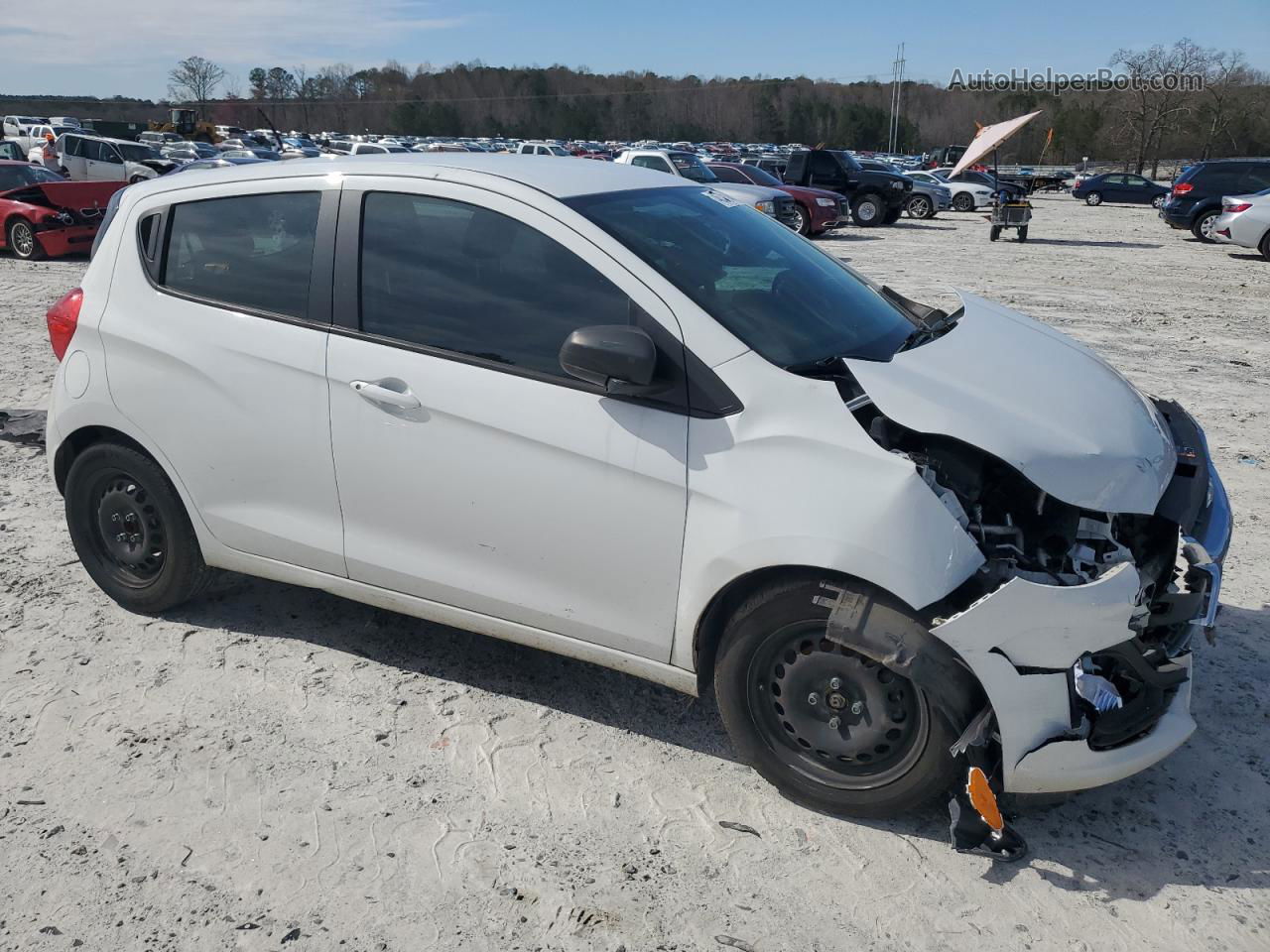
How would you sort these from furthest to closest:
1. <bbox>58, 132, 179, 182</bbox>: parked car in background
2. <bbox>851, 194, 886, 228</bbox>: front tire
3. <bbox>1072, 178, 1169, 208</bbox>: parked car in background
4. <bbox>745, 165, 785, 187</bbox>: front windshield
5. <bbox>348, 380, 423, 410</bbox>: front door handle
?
1. <bbox>1072, 178, 1169, 208</bbox>: parked car in background
2. <bbox>851, 194, 886, 228</bbox>: front tire
3. <bbox>58, 132, 179, 182</bbox>: parked car in background
4. <bbox>745, 165, 785, 187</bbox>: front windshield
5. <bbox>348, 380, 423, 410</bbox>: front door handle

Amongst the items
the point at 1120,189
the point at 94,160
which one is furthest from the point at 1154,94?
the point at 94,160

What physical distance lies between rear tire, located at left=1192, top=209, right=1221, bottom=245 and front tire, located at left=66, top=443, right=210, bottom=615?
948 inches

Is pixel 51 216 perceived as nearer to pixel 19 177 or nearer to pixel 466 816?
pixel 19 177

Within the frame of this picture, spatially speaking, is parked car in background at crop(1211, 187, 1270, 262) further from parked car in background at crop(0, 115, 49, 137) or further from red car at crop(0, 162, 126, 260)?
parked car in background at crop(0, 115, 49, 137)

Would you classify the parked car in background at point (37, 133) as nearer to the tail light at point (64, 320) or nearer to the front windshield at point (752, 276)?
the tail light at point (64, 320)

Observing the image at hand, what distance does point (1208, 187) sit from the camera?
2269 cm

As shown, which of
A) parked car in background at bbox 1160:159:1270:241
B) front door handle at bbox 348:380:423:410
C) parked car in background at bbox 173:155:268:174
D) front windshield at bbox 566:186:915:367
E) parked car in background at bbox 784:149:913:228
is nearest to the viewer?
front windshield at bbox 566:186:915:367

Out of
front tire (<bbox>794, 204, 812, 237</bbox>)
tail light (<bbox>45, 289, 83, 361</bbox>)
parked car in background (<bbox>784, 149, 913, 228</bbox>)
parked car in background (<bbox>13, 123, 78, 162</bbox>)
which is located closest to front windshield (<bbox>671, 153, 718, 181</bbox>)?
front tire (<bbox>794, 204, 812, 237</bbox>)

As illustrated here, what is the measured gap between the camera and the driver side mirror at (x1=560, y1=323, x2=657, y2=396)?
298 centimetres

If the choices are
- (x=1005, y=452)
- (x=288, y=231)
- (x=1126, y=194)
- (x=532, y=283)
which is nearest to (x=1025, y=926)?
(x=1005, y=452)

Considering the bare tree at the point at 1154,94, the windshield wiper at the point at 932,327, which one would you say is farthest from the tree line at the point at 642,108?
the windshield wiper at the point at 932,327

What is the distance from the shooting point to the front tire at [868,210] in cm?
2700

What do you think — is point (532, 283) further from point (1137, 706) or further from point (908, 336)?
point (1137, 706)

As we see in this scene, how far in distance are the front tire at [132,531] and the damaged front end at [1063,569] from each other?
2.70 m
